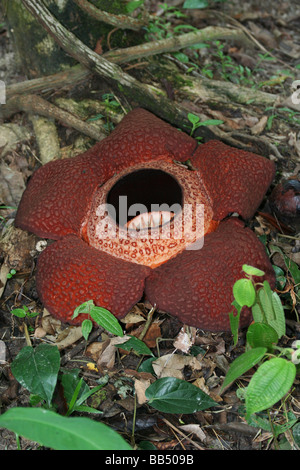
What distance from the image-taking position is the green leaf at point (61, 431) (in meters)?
1.27

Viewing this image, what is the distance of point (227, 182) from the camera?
88.6 inches

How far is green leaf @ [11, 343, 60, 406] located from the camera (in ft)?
5.97

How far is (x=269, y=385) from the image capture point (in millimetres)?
1542

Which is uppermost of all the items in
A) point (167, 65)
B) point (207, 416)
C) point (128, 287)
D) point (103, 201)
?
point (167, 65)

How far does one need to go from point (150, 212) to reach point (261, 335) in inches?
44.7

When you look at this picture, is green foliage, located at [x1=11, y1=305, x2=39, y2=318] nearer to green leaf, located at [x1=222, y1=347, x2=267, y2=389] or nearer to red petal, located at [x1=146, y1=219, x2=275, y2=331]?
red petal, located at [x1=146, y1=219, x2=275, y2=331]

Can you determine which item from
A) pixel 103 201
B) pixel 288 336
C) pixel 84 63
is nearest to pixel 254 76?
pixel 84 63

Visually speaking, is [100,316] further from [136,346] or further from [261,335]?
[261,335]

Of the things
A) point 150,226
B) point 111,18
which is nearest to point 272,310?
point 150,226

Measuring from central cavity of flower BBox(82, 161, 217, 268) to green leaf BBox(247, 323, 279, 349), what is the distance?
473 millimetres

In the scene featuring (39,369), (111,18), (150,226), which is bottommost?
(39,369)

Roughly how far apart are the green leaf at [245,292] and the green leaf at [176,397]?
17.6 inches

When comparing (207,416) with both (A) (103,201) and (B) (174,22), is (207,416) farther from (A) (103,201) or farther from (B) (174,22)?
(B) (174,22)

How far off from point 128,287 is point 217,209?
1.94 ft
